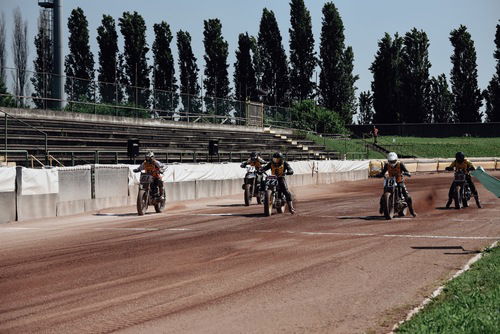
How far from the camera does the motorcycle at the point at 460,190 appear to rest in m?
22.3

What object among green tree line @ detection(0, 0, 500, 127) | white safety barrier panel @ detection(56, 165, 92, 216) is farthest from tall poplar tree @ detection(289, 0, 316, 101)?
white safety barrier panel @ detection(56, 165, 92, 216)

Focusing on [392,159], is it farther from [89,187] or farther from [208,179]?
[208,179]

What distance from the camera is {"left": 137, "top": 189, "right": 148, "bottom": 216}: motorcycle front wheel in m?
20.8

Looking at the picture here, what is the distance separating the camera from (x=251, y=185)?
24766 mm

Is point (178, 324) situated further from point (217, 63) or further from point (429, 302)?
point (217, 63)

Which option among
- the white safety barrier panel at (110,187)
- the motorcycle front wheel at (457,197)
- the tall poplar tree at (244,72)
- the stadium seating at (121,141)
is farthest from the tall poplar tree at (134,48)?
the motorcycle front wheel at (457,197)

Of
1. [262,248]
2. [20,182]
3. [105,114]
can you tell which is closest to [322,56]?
[105,114]

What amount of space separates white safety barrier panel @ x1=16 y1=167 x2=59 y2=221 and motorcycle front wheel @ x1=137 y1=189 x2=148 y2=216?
245cm

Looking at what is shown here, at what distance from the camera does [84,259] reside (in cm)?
1164

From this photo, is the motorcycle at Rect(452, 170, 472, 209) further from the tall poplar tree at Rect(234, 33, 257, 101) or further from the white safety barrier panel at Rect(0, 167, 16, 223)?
the tall poplar tree at Rect(234, 33, 257, 101)

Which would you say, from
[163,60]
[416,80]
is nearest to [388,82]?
[416,80]

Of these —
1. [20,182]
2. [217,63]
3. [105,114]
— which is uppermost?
[217,63]

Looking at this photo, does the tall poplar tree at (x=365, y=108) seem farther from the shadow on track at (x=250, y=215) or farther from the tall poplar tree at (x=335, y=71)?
the shadow on track at (x=250, y=215)

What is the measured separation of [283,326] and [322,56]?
78.0 m
